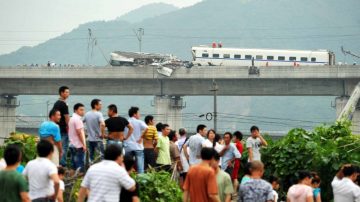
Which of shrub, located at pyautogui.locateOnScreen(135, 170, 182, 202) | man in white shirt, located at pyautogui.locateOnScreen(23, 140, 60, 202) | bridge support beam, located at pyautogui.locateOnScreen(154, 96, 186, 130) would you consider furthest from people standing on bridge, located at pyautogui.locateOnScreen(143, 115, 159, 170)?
bridge support beam, located at pyautogui.locateOnScreen(154, 96, 186, 130)

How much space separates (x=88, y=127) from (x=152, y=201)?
2.19 m

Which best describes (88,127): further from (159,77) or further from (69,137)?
(159,77)

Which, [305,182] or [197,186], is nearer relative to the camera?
[197,186]

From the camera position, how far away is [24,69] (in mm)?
91250

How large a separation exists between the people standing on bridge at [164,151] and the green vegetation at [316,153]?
255 cm

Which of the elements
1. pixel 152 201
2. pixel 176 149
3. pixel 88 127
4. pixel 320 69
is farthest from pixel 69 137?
pixel 320 69

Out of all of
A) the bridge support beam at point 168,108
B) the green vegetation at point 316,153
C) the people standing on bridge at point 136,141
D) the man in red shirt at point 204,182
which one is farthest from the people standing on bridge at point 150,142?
the bridge support beam at point 168,108

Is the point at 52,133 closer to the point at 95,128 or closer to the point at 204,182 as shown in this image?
the point at 95,128

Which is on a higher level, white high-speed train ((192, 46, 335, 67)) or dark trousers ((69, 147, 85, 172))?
white high-speed train ((192, 46, 335, 67))

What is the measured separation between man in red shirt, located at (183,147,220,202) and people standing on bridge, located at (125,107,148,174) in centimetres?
661

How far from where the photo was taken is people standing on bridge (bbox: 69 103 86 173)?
20.0 metres

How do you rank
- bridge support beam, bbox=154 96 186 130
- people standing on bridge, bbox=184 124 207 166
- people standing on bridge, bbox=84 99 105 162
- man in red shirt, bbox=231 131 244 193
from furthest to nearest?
bridge support beam, bbox=154 96 186 130 → man in red shirt, bbox=231 131 244 193 → people standing on bridge, bbox=184 124 207 166 → people standing on bridge, bbox=84 99 105 162

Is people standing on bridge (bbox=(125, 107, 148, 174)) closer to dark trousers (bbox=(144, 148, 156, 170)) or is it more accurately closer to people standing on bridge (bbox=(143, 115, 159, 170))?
people standing on bridge (bbox=(143, 115, 159, 170))

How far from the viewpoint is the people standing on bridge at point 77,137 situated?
65.6 ft
